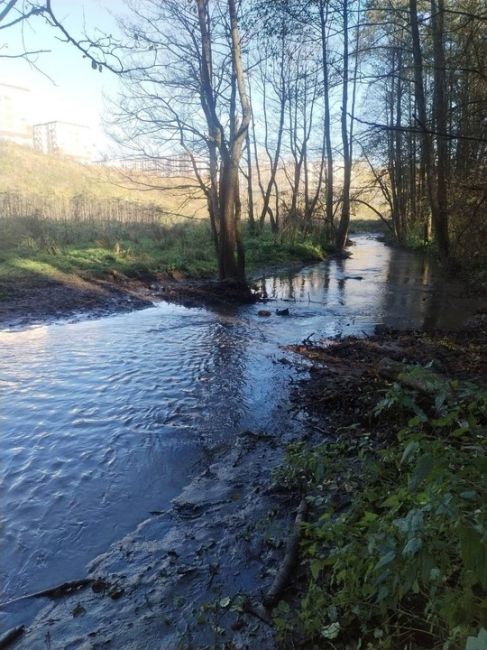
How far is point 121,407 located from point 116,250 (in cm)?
1285

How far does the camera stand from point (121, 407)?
5570mm

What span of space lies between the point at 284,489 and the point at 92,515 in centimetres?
152

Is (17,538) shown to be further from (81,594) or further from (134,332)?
(134,332)

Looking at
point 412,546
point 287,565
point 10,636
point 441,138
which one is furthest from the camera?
point 441,138

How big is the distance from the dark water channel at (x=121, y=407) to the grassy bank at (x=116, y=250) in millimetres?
4532

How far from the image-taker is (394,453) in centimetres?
340

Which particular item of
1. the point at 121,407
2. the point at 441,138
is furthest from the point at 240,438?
the point at 441,138

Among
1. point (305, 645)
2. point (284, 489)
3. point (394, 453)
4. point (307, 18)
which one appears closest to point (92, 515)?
point (284, 489)

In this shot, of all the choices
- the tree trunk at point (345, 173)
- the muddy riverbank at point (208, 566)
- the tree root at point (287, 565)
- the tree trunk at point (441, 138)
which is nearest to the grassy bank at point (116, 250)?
the tree trunk at point (345, 173)

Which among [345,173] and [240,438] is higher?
[345,173]

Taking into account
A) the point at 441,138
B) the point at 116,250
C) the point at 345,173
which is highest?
the point at 345,173

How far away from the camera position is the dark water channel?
3.40m

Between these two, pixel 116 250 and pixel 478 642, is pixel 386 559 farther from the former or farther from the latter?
pixel 116 250

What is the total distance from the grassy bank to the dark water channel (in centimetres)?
453
